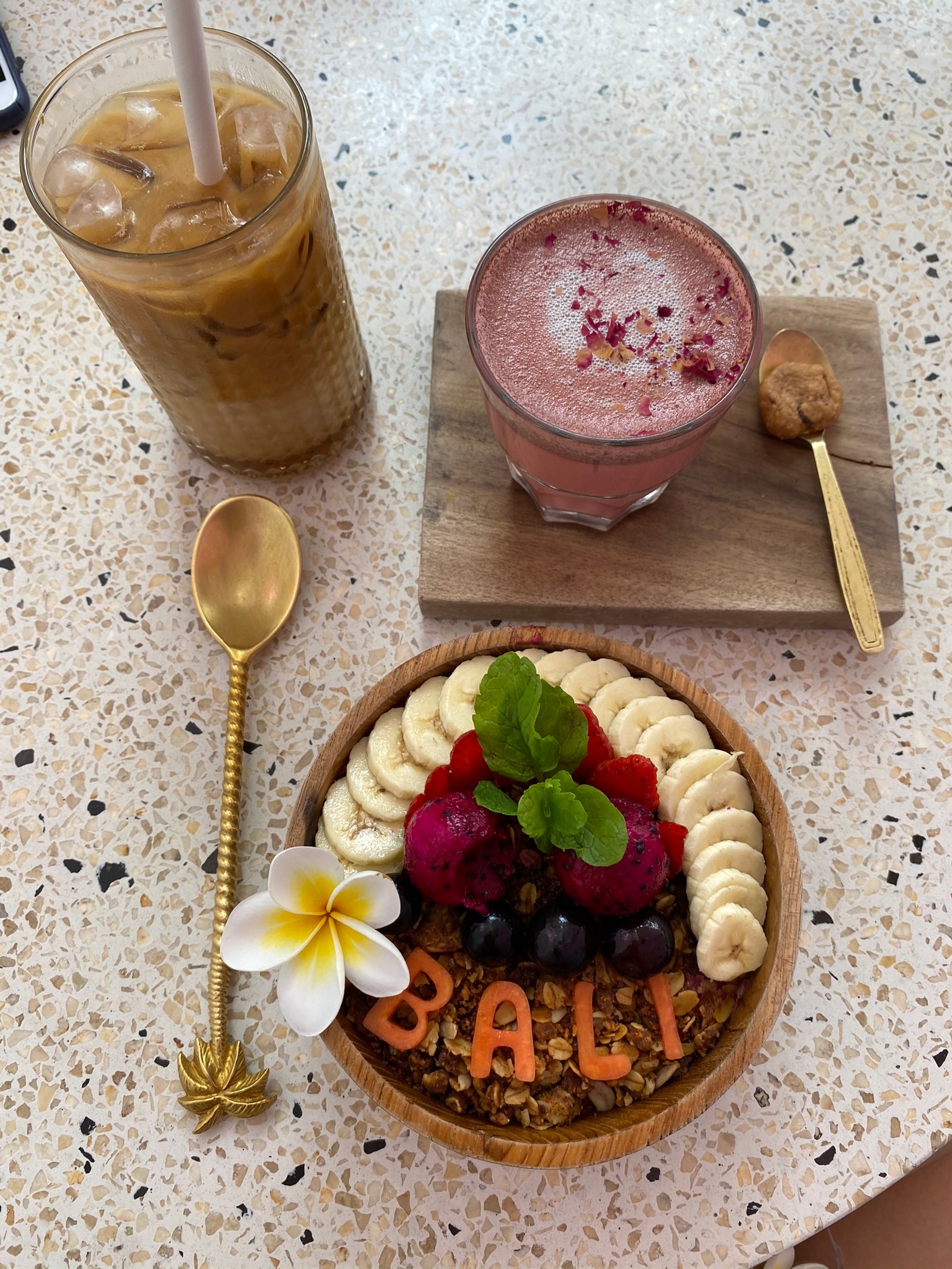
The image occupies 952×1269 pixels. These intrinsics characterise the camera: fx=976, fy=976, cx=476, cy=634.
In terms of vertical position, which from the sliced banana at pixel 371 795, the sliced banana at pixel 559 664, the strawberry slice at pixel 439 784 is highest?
the sliced banana at pixel 559 664

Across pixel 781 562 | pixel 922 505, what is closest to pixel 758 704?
pixel 781 562

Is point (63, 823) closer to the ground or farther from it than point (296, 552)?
closer to the ground

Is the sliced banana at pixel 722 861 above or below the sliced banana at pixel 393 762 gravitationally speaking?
below

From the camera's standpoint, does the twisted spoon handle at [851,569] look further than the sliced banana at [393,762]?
Yes

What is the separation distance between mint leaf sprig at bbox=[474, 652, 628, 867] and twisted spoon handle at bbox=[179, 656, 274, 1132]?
33 centimetres

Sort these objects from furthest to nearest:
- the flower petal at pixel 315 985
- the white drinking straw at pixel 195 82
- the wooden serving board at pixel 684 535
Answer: the wooden serving board at pixel 684 535
the flower petal at pixel 315 985
the white drinking straw at pixel 195 82

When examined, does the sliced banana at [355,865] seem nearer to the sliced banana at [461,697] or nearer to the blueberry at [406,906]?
the blueberry at [406,906]

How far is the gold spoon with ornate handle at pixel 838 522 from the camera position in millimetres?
1196

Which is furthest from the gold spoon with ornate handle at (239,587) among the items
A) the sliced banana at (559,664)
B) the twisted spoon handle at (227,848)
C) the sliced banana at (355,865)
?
the sliced banana at (559,664)

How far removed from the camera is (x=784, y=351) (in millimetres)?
1298

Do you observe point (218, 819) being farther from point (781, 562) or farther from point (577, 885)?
point (781, 562)

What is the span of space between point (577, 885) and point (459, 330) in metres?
0.76

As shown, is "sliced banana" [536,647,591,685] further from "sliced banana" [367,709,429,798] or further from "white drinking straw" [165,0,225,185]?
"white drinking straw" [165,0,225,185]

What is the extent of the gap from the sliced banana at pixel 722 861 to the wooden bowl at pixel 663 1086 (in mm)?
20
